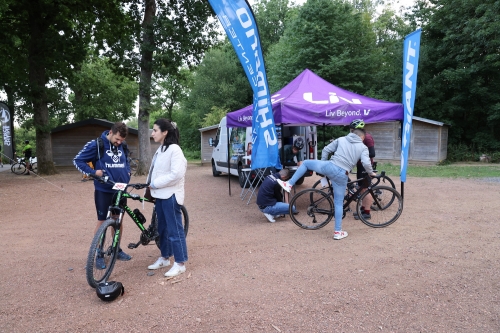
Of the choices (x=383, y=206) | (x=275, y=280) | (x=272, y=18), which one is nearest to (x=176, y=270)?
(x=275, y=280)

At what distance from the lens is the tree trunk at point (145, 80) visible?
14.5 meters

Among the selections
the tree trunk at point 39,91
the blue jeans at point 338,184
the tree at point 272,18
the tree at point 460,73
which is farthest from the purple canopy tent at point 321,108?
the tree at point 272,18

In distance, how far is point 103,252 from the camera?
3553 millimetres

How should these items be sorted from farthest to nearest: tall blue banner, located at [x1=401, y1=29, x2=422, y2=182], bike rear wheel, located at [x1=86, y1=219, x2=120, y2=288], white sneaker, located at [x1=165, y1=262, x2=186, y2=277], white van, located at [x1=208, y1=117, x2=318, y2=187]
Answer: white van, located at [x1=208, y1=117, x2=318, y2=187] → tall blue banner, located at [x1=401, y1=29, x2=422, y2=182] → white sneaker, located at [x1=165, y1=262, x2=186, y2=277] → bike rear wheel, located at [x1=86, y1=219, x2=120, y2=288]

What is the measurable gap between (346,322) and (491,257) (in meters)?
2.54

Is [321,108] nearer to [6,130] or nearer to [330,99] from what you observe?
[330,99]

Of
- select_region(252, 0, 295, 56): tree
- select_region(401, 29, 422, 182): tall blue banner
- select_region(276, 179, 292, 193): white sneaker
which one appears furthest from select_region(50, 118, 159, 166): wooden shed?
select_region(252, 0, 295, 56): tree

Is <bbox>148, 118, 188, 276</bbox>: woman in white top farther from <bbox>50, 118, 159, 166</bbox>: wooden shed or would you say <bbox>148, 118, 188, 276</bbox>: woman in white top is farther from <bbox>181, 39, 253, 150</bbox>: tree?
<bbox>181, 39, 253, 150</bbox>: tree

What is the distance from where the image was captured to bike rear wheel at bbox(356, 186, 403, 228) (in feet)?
18.7

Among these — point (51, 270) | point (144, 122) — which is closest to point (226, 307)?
point (51, 270)

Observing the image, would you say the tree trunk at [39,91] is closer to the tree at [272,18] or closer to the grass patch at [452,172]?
the grass patch at [452,172]

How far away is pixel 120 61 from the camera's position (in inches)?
592

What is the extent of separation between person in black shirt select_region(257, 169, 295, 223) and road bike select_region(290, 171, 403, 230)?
338 millimetres

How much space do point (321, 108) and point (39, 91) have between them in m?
13.0
